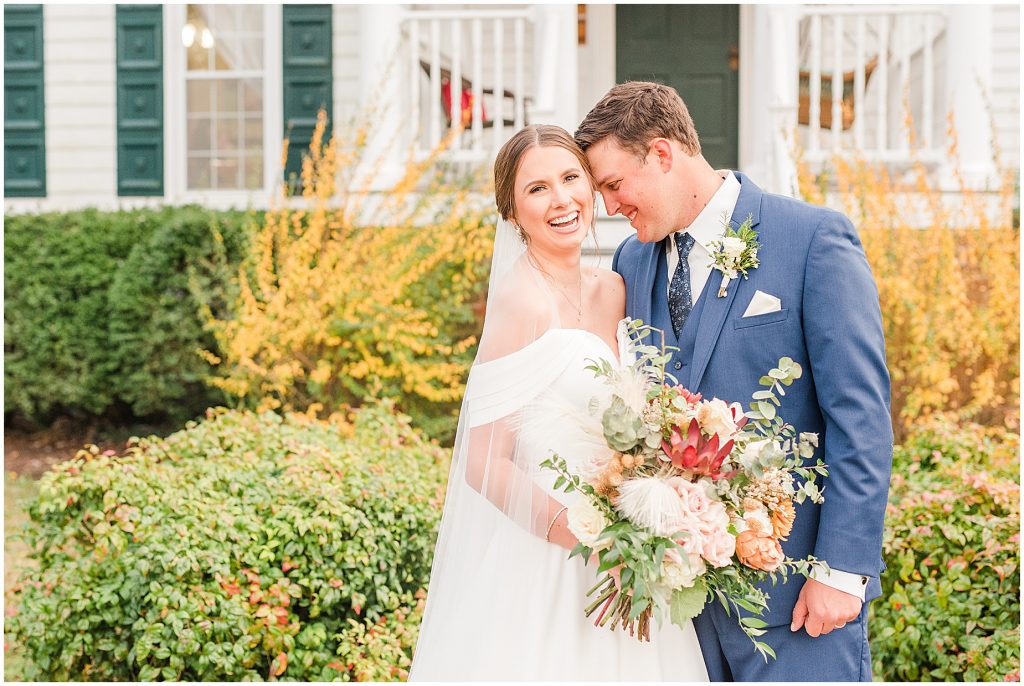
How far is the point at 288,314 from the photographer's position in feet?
21.5

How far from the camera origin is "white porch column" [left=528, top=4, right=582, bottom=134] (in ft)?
24.2

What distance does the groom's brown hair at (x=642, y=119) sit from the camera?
260cm

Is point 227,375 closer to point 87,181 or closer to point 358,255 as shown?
point 358,255

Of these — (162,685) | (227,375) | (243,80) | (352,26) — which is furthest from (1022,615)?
(243,80)

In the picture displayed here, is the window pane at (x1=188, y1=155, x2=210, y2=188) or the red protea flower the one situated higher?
the window pane at (x1=188, y1=155, x2=210, y2=188)

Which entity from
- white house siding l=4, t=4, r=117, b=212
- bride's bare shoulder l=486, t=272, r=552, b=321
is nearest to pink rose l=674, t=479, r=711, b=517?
bride's bare shoulder l=486, t=272, r=552, b=321

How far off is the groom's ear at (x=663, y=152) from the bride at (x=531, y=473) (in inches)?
7.8

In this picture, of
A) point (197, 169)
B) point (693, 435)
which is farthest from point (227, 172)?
point (693, 435)

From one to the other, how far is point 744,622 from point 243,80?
8.67m

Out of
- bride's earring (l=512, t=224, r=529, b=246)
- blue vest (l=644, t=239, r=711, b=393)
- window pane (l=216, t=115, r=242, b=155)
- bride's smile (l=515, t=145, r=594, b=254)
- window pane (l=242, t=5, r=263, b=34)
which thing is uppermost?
window pane (l=242, t=5, r=263, b=34)

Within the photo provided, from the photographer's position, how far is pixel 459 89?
7.82 meters

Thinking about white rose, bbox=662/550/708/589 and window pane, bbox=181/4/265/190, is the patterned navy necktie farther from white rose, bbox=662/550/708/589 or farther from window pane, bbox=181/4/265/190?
window pane, bbox=181/4/265/190

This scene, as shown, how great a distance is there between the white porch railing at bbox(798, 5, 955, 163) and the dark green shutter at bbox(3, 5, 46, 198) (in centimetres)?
730

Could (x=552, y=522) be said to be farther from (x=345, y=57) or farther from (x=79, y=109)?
(x=79, y=109)
